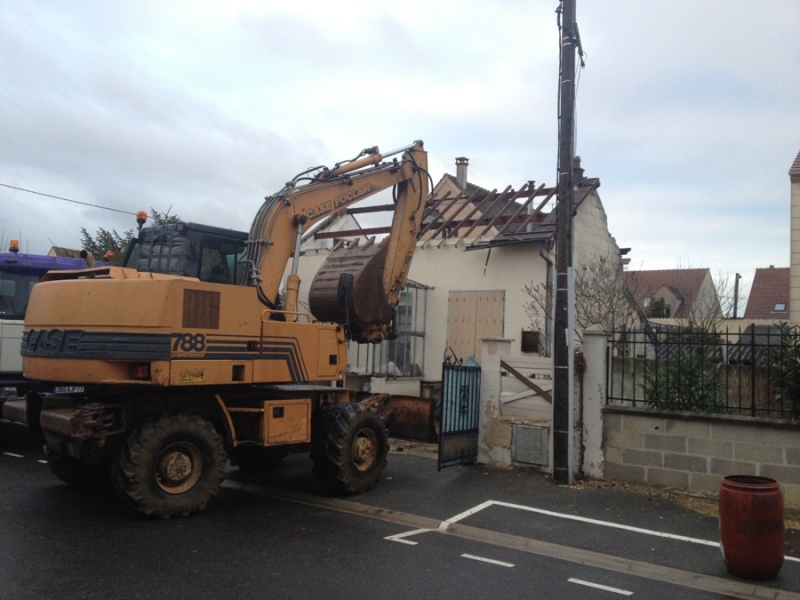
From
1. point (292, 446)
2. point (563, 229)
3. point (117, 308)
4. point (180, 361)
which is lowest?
point (292, 446)

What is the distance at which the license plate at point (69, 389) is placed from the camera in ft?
26.4

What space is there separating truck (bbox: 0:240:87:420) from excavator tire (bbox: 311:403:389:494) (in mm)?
5120

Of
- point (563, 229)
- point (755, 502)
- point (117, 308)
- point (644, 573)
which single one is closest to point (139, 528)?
point (117, 308)

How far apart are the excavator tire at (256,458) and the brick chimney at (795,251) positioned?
12.0 meters

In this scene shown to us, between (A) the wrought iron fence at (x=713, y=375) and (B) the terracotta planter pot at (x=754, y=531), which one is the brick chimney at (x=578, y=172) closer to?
(A) the wrought iron fence at (x=713, y=375)

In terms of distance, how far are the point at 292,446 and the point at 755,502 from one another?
558 cm

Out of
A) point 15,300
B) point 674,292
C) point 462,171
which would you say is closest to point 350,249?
point 15,300

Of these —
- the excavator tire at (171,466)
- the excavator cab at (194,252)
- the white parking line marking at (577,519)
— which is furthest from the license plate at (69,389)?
the white parking line marking at (577,519)

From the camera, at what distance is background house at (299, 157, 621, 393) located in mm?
16516

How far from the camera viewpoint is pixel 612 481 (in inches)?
389

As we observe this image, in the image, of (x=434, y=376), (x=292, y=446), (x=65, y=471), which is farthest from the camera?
(x=434, y=376)

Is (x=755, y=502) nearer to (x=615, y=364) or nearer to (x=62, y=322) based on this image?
(x=615, y=364)

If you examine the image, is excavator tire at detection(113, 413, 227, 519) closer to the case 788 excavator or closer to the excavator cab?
the case 788 excavator

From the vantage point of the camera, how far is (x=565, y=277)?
9984 millimetres
